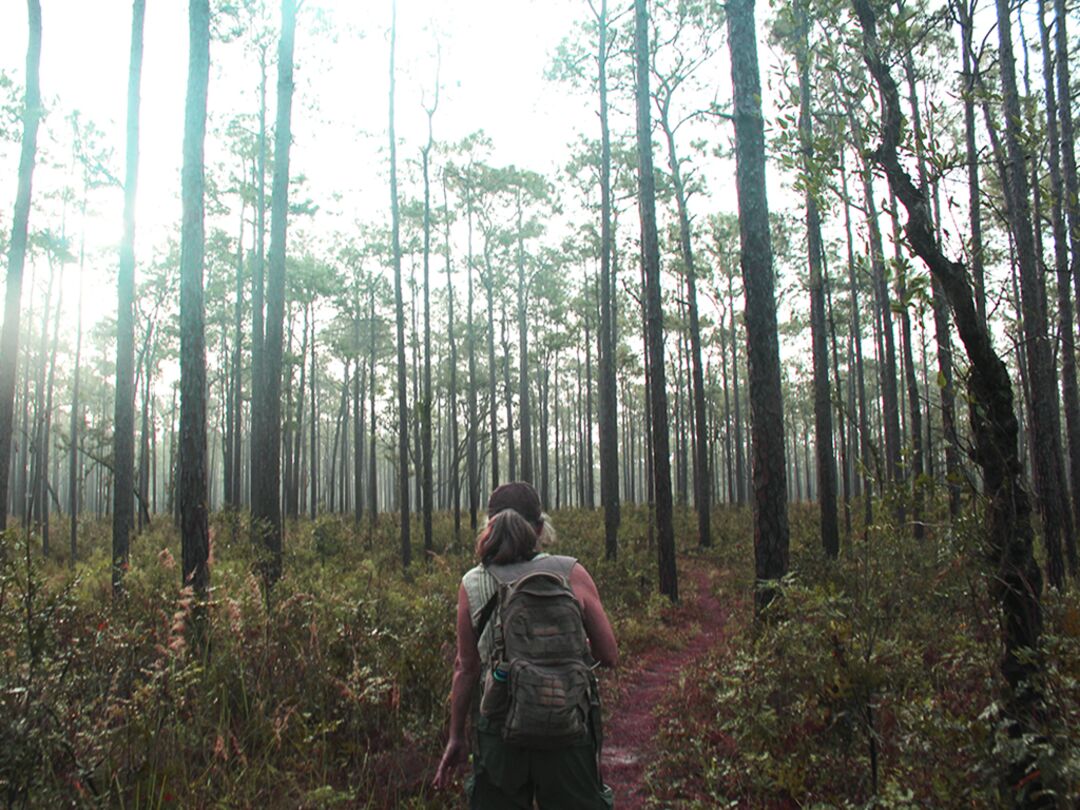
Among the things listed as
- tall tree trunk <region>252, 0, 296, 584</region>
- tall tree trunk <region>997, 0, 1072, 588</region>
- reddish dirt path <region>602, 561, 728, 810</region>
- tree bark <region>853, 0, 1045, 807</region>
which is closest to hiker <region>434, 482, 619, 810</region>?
tree bark <region>853, 0, 1045, 807</region>

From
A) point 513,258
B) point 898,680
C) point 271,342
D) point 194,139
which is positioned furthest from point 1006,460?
point 513,258

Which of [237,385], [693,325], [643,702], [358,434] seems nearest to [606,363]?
[693,325]

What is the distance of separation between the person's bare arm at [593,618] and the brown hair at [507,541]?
21 cm

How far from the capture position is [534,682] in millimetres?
2312

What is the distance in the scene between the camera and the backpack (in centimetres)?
230

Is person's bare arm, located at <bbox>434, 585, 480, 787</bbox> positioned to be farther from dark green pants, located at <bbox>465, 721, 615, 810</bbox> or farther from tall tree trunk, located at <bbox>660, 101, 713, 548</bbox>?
tall tree trunk, located at <bbox>660, 101, 713, 548</bbox>

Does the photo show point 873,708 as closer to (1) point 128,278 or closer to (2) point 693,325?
(1) point 128,278

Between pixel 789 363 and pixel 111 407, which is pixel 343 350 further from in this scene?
pixel 789 363

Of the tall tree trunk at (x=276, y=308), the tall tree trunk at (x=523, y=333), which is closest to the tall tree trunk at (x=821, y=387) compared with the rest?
the tall tree trunk at (x=276, y=308)

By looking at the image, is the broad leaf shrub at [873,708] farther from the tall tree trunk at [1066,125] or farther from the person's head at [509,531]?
the tall tree trunk at [1066,125]

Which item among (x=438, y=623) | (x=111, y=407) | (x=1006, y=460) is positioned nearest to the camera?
(x=1006, y=460)

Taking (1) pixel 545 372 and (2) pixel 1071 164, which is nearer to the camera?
(2) pixel 1071 164

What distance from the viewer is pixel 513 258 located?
86.2 ft

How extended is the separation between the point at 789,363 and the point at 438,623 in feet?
116
